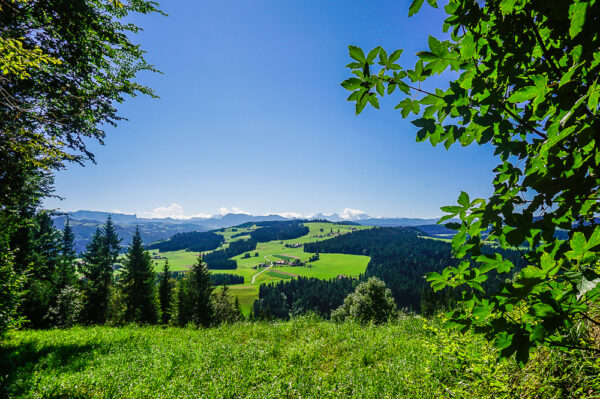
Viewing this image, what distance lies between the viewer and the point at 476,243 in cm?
202

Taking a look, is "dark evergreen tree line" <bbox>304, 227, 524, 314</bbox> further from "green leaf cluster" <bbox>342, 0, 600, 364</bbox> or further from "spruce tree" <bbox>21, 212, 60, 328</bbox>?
"spruce tree" <bbox>21, 212, 60, 328</bbox>

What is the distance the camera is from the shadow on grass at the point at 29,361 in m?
6.11

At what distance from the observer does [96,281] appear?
35.7m

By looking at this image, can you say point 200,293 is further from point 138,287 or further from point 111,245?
point 111,245

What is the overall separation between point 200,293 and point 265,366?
3346 centimetres

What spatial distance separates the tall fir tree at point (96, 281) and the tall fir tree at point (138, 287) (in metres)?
2.55

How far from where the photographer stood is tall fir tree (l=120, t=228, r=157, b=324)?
111 feet

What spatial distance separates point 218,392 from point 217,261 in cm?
20809

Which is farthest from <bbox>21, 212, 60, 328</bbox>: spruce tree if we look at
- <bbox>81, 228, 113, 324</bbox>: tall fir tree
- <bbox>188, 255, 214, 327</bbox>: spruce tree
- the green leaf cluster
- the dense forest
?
the dense forest

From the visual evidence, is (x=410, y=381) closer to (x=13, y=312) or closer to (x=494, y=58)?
(x=494, y=58)

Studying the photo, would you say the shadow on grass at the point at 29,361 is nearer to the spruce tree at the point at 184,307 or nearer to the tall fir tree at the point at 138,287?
the tall fir tree at the point at 138,287

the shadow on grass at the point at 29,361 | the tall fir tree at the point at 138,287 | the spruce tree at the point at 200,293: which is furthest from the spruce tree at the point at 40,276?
the spruce tree at the point at 200,293

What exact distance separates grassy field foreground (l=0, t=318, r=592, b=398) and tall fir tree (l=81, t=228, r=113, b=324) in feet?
98.0

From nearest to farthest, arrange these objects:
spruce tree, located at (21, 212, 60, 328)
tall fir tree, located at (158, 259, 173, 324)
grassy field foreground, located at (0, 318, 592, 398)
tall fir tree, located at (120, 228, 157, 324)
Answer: grassy field foreground, located at (0, 318, 592, 398) < spruce tree, located at (21, 212, 60, 328) < tall fir tree, located at (120, 228, 157, 324) < tall fir tree, located at (158, 259, 173, 324)
